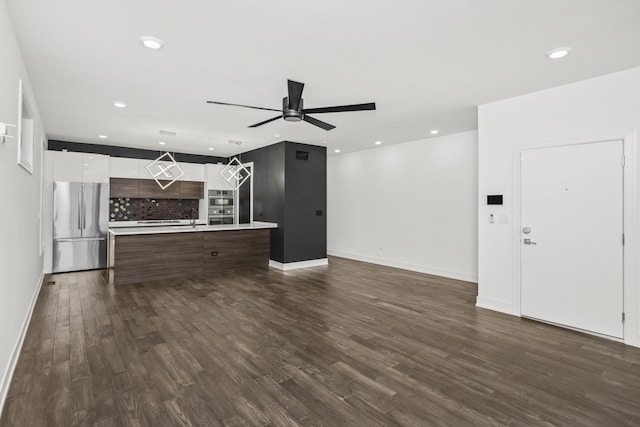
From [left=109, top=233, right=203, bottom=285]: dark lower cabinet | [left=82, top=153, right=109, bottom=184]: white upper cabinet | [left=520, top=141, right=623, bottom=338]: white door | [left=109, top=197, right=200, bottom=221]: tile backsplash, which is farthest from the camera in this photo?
[left=109, top=197, right=200, bottom=221]: tile backsplash

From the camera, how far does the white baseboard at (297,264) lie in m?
6.85

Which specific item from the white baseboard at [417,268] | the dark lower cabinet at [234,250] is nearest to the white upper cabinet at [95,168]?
the dark lower cabinet at [234,250]

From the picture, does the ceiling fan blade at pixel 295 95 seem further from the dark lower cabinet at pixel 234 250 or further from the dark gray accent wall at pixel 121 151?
the dark gray accent wall at pixel 121 151

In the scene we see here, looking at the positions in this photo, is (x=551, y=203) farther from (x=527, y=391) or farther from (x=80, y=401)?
(x=80, y=401)

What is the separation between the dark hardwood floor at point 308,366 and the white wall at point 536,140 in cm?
49

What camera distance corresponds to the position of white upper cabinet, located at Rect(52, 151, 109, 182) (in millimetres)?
6503

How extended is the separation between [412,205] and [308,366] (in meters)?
4.98

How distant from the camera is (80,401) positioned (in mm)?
2221

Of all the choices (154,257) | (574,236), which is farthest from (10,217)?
(574,236)

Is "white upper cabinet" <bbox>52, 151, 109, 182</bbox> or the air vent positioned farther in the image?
the air vent

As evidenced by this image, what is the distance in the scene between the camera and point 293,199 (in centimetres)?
693

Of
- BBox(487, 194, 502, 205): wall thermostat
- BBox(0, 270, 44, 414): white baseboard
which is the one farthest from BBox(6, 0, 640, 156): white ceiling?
BBox(0, 270, 44, 414): white baseboard

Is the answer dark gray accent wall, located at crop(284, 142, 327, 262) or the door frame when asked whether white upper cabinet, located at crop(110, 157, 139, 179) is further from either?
the door frame

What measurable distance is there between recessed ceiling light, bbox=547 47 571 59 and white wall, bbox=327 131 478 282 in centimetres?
301
